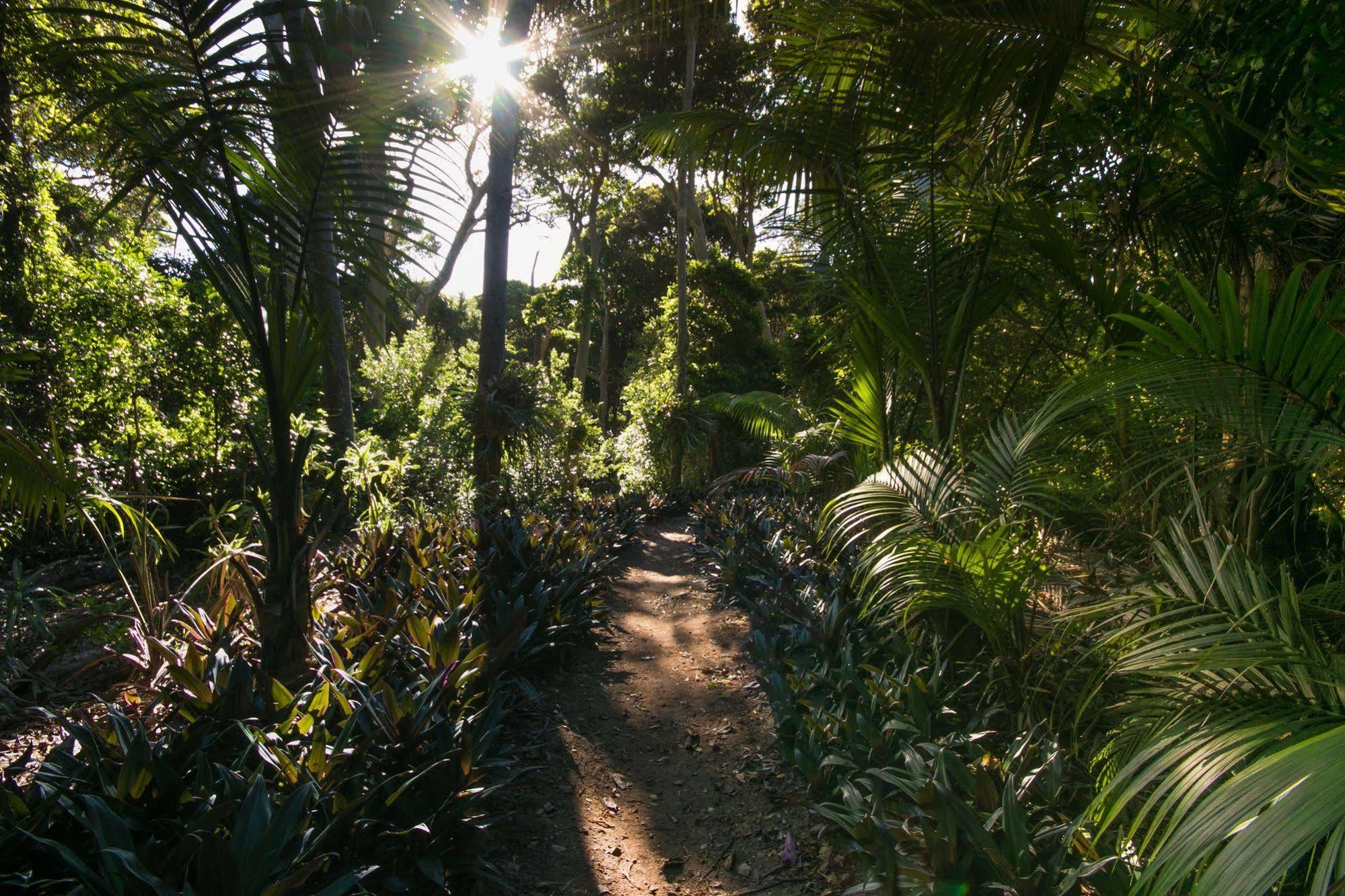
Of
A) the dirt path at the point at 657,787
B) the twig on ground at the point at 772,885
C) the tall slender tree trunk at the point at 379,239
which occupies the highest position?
the tall slender tree trunk at the point at 379,239

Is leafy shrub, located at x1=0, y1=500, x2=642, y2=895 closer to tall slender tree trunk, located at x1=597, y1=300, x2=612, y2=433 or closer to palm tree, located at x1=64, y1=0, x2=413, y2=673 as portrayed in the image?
palm tree, located at x1=64, y1=0, x2=413, y2=673

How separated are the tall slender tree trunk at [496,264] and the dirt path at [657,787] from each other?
390 cm

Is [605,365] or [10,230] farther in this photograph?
[605,365]

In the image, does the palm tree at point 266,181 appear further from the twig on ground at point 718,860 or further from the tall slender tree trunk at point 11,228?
the tall slender tree trunk at point 11,228

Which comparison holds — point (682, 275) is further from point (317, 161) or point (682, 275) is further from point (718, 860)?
point (718, 860)

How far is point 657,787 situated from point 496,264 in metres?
7.07

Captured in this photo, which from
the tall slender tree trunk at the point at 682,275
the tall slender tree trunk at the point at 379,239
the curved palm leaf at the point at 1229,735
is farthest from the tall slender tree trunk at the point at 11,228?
the tall slender tree trunk at the point at 682,275

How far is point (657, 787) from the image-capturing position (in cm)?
335

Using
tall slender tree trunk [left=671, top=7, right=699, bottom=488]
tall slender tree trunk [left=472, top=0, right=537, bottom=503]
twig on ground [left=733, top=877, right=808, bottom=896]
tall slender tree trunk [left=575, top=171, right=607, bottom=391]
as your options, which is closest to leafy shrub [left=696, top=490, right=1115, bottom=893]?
twig on ground [left=733, top=877, right=808, bottom=896]

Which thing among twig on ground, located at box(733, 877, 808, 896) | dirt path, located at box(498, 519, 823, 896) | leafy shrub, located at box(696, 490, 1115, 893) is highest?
leafy shrub, located at box(696, 490, 1115, 893)

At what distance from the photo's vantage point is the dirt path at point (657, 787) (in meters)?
2.63

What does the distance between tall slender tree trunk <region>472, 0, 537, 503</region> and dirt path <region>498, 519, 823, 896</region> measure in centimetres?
390

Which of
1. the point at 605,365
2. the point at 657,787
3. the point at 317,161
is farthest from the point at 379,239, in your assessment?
the point at 605,365

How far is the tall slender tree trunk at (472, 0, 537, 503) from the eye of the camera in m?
8.21
